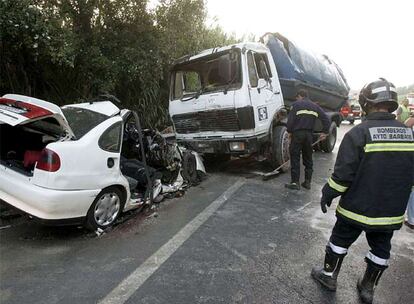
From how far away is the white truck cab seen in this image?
6.43m

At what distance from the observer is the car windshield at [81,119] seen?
3.95m

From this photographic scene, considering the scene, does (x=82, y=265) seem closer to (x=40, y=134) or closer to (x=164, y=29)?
(x=40, y=134)

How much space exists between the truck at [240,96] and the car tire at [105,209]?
2.86m

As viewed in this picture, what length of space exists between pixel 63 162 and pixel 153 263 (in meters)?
1.31

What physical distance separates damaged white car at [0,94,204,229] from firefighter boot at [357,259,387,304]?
8.84ft

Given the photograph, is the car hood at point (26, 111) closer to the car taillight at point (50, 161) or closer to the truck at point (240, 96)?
the car taillight at point (50, 161)

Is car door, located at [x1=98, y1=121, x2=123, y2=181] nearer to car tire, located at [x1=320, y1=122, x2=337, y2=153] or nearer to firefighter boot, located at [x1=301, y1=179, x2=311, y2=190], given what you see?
firefighter boot, located at [x1=301, y1=179, x2=311, y2=190]

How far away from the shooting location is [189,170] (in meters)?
6.28

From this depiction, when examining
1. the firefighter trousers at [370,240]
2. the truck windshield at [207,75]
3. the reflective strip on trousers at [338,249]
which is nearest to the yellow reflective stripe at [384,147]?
the firefighter trousers at [370,240]

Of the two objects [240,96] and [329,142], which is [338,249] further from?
[329,142]

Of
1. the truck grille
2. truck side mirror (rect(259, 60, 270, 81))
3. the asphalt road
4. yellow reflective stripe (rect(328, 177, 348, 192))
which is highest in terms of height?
truck side mirror (rect(259, 60, 270, 81))

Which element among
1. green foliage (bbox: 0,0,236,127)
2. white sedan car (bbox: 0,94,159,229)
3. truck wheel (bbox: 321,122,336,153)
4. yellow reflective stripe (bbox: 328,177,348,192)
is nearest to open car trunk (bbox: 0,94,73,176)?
white sedan car (bbox: 0,94,159,229)

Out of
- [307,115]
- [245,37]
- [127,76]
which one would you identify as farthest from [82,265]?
[245,37]

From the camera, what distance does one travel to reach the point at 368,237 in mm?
2879
